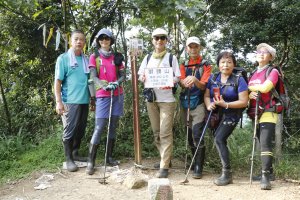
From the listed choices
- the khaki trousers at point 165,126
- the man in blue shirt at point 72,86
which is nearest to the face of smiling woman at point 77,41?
the man in blue shirt at point 72,86

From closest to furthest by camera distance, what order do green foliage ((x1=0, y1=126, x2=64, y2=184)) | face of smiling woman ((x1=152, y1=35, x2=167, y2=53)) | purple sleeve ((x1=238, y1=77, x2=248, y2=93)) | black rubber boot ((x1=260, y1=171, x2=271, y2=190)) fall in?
black rubber boot ((x1=260, y1=171, x2=271, y2=190)) < purple sleeve ((x1=238, y1=77, x2=248, y2=93)) < face of smiling woman ((x1=152, y1=35, x2=167, y2=53)) < green foliage ((x1=0, y1=126, x2=64, y2=184))

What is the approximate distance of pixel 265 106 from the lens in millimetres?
4617

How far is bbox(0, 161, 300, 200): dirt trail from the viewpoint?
4367mm

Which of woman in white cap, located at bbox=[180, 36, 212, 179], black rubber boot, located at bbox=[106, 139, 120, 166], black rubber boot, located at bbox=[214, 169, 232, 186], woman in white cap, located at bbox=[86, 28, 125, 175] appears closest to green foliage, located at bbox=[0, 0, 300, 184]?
black rubber boot, located at bbox=[106, 139, 120, 166]

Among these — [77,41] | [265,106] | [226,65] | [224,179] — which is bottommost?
[224,179]

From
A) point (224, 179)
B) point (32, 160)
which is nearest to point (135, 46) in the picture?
point (224, 179)

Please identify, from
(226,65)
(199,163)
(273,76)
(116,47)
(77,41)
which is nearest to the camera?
(273,76)

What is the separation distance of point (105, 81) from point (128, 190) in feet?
5.43

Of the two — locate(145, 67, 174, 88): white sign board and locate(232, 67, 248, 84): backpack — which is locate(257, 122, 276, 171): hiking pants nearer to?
locate(232, 67, 248, 84): backpack

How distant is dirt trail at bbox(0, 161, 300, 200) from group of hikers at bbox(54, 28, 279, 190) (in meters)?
0.17

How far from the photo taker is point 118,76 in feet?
17.2

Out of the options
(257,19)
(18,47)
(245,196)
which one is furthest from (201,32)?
(245,196)

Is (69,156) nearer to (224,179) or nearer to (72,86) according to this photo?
(72,86)

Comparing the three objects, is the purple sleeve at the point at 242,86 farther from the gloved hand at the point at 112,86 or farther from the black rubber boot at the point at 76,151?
the black rubber boot at the point at 76,151
